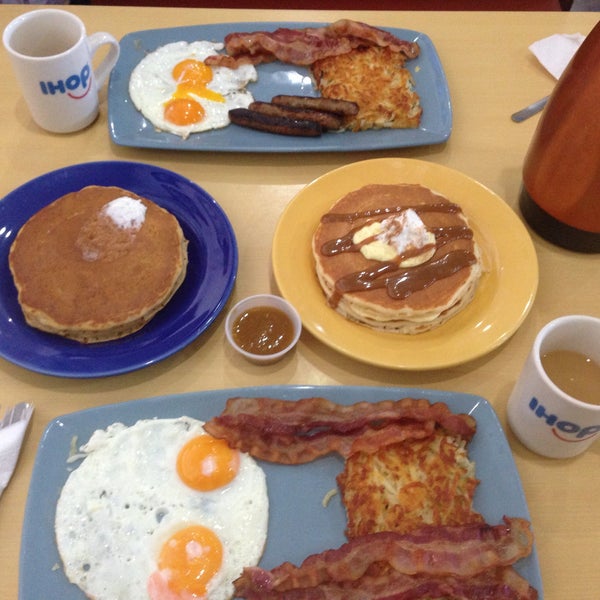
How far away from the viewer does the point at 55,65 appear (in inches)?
67.7

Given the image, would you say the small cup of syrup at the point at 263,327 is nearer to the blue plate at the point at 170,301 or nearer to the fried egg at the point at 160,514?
the blue plate at the point at 170,301

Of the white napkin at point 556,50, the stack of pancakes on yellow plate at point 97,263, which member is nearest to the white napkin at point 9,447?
the stack of pancakes on yellow plate at point 97,263

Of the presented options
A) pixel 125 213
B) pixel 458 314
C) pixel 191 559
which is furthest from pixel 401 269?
pixel 191 559

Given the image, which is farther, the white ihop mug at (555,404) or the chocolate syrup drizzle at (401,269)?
the chocolate syrup drizzle at (401,269)

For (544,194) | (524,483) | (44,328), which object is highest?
(544,194)

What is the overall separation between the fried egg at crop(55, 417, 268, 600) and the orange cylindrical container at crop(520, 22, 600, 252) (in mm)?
1069

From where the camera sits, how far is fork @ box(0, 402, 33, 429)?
1365mm

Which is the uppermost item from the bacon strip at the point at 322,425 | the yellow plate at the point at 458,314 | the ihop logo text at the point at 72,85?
the ihop logo text at the point at 72,85

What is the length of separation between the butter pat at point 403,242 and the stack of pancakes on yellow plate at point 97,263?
0.52 meters

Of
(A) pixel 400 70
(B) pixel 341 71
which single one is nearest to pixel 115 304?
(B) pixel 341 71

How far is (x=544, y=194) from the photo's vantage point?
1637 millimetres

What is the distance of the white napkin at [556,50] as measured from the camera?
216 cm

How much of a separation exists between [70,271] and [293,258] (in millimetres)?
583

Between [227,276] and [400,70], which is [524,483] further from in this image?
[400,70]
